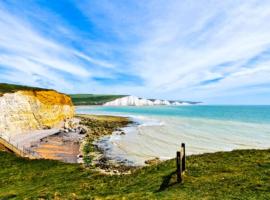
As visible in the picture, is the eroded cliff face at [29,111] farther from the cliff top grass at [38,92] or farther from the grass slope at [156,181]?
the grass slope at [156,181]

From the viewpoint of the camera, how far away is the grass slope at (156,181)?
1273 centimetres

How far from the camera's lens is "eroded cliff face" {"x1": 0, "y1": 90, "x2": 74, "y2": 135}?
136 feet

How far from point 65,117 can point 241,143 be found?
49814 mm

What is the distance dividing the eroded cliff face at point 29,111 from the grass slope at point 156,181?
21.0 meters

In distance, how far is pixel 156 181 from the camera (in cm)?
1546

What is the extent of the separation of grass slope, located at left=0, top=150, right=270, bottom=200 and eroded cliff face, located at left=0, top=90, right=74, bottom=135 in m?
21.0

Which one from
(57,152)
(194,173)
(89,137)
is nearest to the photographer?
(194,173)

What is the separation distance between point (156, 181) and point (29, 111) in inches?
1632

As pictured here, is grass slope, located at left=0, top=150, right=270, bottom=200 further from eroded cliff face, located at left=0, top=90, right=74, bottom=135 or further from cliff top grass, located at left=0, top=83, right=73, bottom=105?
cliff top grass, located at left=0, top=83, right=73, bottom=105

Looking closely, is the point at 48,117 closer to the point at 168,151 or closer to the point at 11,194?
the point at 168,151

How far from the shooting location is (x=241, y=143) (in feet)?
149

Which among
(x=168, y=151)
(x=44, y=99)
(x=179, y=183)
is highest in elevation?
(x=44, y=99)

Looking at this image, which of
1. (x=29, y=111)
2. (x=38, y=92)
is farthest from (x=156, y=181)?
(x=38, y=92)

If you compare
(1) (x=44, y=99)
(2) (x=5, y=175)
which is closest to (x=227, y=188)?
(2) (x=5, y=175)
